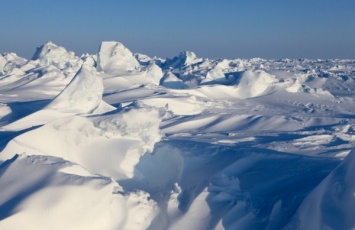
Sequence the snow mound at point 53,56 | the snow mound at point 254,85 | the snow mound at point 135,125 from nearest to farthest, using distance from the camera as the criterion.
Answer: the snow mound at point 135,125 < the snow mound at point 254,85 < the snow mound at point 53,56

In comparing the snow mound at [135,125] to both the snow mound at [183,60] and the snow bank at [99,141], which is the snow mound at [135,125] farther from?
the snow mound at [183,60]

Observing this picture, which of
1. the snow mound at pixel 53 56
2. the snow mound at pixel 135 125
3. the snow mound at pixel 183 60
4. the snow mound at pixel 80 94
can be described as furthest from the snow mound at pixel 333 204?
the snow mound at pixel 183 60

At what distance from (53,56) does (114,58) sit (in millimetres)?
6618

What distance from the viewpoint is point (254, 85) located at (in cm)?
2031

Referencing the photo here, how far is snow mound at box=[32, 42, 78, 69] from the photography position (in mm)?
28808

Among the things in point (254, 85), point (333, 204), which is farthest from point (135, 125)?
point (254, 85)

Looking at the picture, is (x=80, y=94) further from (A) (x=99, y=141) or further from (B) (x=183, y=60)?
(B) (x=183, y=60)

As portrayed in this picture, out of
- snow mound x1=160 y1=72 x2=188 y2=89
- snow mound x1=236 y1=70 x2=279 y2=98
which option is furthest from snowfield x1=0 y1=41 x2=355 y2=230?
snow mound x1=160 y1=72 x2=188 y2=89

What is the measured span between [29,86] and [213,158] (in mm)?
14227

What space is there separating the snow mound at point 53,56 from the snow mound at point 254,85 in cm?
1323

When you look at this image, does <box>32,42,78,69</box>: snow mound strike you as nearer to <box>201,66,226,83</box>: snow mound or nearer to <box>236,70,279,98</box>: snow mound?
<box>201,66,226,83</box>: snow mound

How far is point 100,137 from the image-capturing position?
24.1 ft

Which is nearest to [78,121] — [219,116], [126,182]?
[126,182]

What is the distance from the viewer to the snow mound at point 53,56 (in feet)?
94.5
